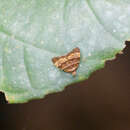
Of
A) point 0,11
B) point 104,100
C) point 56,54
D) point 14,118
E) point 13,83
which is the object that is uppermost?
point 0,11

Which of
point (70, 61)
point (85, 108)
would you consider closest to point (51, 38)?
point (70, 61)

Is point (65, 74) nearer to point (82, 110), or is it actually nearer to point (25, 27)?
point (25, 27)

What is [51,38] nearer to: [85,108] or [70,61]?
[70,61]

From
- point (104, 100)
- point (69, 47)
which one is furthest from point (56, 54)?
point (104, 100)

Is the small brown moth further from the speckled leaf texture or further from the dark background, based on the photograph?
the dark background

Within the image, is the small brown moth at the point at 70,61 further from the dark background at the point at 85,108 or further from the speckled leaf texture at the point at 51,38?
the dark background at the point at 85,108

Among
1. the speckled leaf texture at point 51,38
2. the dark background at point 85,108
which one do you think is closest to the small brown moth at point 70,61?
the speckled leaf texture at point 51,38
